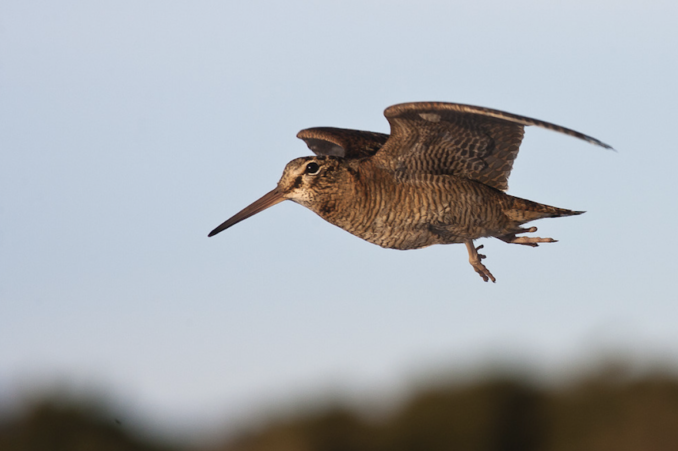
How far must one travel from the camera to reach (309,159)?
11.8 m

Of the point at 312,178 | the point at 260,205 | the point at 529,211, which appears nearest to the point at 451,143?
the point at 529,211

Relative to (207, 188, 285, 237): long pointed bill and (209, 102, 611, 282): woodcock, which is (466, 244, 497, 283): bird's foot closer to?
(209, 102, 611, 282): woodcock

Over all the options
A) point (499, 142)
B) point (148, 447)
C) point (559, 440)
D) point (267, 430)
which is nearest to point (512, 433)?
point (559, 440)

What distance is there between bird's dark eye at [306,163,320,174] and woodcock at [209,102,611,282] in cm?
1

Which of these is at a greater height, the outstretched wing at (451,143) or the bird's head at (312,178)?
the outstretched wing at (451,143)

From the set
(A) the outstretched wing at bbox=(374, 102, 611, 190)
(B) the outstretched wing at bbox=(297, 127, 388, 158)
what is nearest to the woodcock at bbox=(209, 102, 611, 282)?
(A) the outstretched wing at bbox=(374, 102, 611, 190)

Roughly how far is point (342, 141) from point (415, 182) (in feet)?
6.21

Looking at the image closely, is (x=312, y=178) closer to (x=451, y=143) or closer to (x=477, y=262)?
(x=451, y=143)

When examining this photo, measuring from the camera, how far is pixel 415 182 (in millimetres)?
11773

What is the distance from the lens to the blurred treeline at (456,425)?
51688mm

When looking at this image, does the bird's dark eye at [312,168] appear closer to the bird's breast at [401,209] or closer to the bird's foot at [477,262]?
the bird's breast at [401,209]

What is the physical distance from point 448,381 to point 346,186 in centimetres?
4720

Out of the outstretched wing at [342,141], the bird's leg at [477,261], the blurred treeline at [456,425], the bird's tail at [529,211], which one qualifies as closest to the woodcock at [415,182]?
the bird's tail at [529,211]

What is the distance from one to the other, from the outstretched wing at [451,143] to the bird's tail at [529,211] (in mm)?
281
